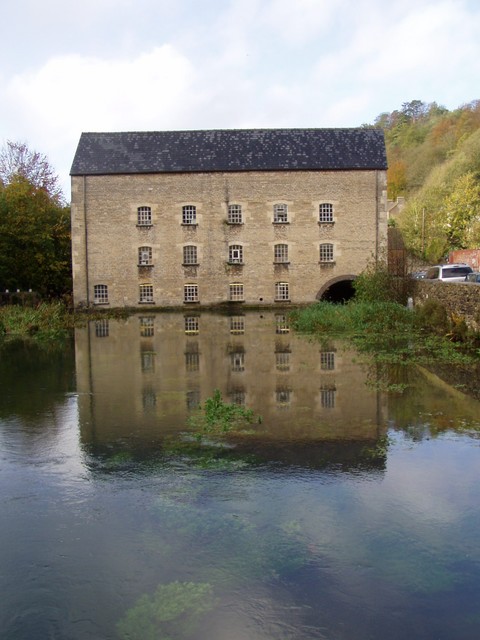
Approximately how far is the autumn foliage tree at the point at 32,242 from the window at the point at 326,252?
1479 centimetres

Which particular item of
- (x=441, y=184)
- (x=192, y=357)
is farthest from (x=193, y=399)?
(x=441, y=184)

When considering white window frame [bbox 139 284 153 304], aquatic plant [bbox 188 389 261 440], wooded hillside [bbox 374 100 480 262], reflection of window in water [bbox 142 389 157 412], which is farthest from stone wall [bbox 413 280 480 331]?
wooded hillside [bbox 374 100 480 262]

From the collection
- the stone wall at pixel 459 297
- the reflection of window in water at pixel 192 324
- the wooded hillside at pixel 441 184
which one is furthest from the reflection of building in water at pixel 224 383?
the wooded hillside at pixel 441 184

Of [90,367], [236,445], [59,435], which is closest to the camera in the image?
[236,445]

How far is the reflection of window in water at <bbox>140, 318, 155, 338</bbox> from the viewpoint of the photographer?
21402mm

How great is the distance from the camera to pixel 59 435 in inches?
333

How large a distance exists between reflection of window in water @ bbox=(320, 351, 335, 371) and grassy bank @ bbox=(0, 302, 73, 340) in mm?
9782

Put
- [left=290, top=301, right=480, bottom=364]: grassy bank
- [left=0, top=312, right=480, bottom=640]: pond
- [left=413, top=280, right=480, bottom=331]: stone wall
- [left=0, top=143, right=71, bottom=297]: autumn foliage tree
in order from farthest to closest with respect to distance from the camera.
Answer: [left=0, top=143, right=71, bottom=297]: autumn foliage tree, [left=413, top=280, right=480, bottom=331]: stone wall, [left=290, top=301, right=480, bottom=364]: grassy bank, [left=0, top=312, right=480, bottom=640]: pond

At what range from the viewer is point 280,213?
108ft

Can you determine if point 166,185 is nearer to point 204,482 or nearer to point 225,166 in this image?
point 225,166

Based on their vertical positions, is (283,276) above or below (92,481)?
above

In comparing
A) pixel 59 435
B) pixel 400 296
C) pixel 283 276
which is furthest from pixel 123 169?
pixel 59 435

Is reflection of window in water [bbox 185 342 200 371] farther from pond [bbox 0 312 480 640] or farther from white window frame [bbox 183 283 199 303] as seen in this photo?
white window frame [bbox 183 283 199 303]

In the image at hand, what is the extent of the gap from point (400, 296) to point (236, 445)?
57.5 ft
